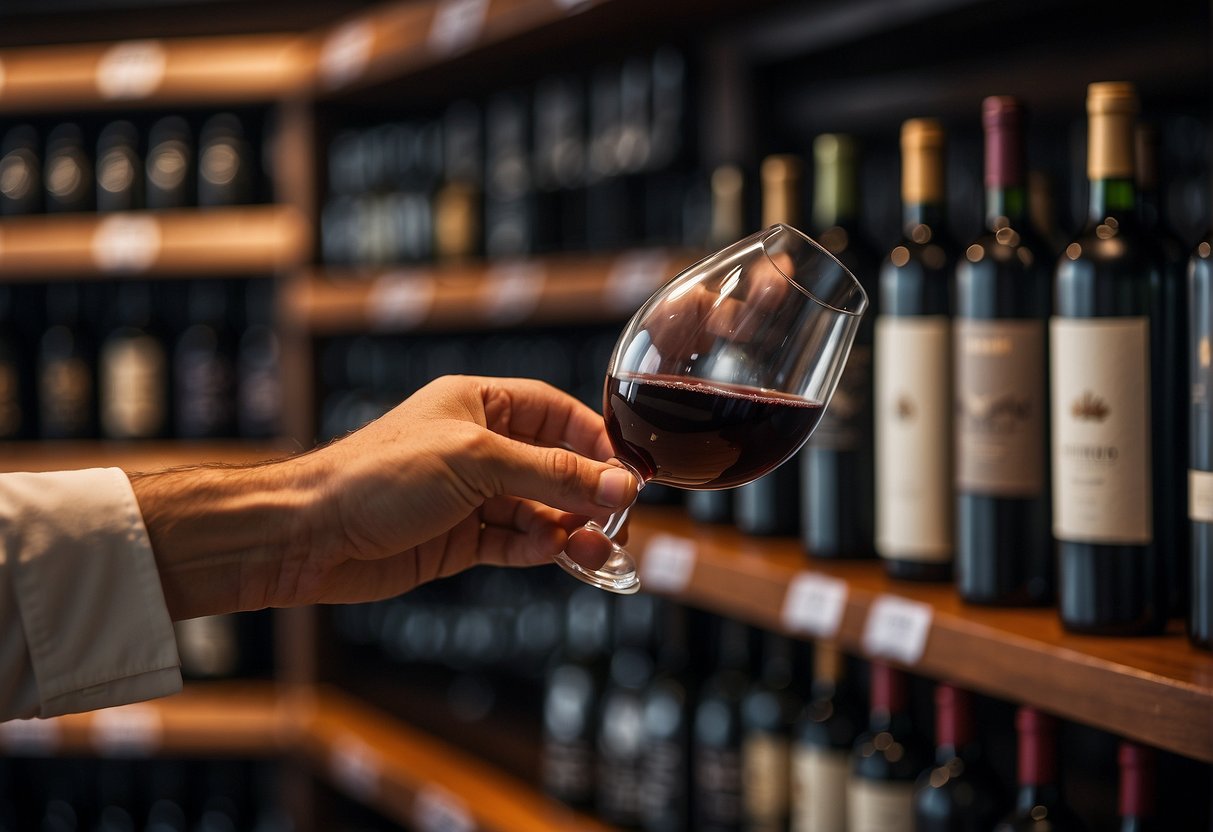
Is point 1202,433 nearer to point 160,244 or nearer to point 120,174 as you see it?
point 160,244

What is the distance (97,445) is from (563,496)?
6.94 feet

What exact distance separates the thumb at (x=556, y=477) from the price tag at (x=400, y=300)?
128 cm

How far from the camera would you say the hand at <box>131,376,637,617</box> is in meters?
0.88

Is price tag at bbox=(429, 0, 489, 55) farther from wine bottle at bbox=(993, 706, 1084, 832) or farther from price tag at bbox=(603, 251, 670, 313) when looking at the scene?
wine bottle at bbox=(993, 706, 1084, 832)

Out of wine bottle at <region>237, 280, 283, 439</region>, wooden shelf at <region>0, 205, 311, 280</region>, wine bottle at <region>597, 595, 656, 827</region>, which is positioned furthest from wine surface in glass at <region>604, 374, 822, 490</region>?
wine bottle at <region>237, 280, 283, 439</region>

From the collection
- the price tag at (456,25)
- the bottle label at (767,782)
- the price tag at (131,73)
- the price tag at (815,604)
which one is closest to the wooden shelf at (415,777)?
the bottle label at (767,782)

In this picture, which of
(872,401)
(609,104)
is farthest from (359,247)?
(872,401)

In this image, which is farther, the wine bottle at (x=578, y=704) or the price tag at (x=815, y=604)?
the wine bottle at (x=578, y=704)

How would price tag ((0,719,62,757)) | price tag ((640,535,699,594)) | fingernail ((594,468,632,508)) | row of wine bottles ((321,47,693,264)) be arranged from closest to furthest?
fingernail ((594,468,632,508)), price tag ((640,535,699,594)), row of wine bottles ((321,47,693,264)), price tag ((0,719,62,757))

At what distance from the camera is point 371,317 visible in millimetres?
2293

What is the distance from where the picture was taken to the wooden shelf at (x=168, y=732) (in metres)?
2.56

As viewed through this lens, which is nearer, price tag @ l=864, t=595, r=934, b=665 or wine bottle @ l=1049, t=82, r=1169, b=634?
wine bottle @ l=1049, t=82, r=1169, b=634

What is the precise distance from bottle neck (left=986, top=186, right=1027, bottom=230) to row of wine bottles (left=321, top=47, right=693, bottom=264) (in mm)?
833

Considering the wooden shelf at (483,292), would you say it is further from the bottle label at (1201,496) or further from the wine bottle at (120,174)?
the bottle label at (1201,496)
